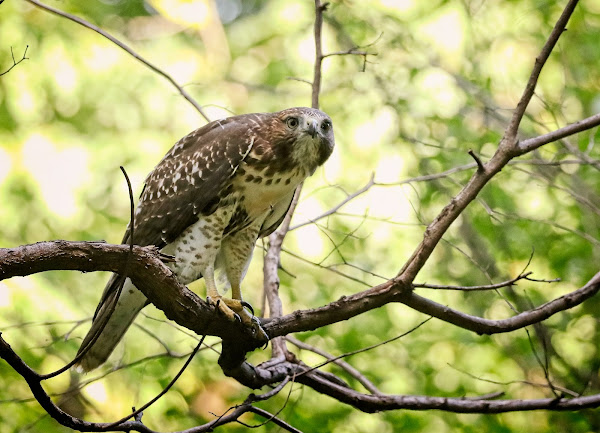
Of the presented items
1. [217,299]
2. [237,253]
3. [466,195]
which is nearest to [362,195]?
[237,253]

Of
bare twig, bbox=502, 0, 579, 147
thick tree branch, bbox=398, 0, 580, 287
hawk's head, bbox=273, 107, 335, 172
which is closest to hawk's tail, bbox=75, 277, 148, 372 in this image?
hawk's head, bbox=273, 107, 335, 172

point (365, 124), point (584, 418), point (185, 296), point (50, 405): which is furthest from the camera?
point (365, 124)

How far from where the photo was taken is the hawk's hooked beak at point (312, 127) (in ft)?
10.2

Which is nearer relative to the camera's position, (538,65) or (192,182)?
(538,65)

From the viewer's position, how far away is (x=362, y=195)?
4.88m

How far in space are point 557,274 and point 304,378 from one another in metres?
1.79

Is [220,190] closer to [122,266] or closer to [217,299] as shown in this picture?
[217,299]

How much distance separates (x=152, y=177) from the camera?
352cm

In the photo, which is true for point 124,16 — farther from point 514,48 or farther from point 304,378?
point 304,378

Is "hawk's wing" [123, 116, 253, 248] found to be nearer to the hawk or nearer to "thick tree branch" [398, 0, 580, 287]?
the hawk

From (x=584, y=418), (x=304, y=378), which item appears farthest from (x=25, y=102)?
(x=584, y=418)

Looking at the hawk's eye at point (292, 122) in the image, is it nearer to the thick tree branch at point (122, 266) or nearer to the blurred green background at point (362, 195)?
the blurred green background at point (362, 195)

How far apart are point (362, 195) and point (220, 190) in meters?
1.90

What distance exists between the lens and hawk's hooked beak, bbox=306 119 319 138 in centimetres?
310
